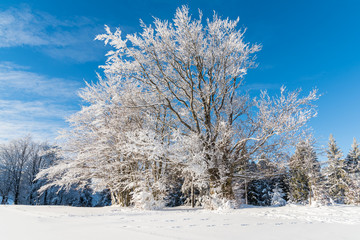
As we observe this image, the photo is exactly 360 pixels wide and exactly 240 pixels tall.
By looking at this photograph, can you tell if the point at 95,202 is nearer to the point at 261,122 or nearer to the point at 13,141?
the point at 13,141

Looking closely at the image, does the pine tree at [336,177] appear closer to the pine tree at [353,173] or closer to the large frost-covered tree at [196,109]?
the pine tree at [353,173]

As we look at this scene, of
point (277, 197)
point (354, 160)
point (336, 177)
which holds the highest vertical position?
point (354, 160)

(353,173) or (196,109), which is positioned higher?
(196,109)

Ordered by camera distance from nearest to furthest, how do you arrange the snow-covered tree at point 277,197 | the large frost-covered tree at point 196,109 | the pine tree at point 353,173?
the large frost-covered tree at point 196,109 → the pine tree at point 353,173 → the snow-covered tree at point 277,197

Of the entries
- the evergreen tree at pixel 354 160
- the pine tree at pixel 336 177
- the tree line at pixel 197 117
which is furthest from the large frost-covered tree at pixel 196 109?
the evergreen tree at pixel 354 160

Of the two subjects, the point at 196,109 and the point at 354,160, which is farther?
the point at 354,160

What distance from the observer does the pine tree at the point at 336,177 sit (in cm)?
2934

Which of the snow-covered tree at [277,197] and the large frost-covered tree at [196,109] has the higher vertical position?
the large frost-covered tree at [196,109]

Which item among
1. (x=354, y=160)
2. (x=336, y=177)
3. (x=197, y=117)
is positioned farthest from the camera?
(x=336, y=177)

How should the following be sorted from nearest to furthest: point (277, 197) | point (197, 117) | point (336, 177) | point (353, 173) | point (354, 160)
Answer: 1. point (197, 117)
2. point (353, 173)
3. point (354, 160)
4. point (336, 177)
5. point (277, 197)

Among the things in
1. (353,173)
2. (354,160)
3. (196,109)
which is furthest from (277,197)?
(196,109)

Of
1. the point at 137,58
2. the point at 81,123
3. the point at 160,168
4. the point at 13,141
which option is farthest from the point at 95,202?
the point at 137,58

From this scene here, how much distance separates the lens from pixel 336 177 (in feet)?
103

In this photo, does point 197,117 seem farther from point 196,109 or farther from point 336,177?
point 336,177
